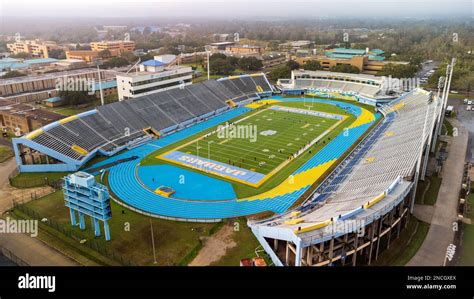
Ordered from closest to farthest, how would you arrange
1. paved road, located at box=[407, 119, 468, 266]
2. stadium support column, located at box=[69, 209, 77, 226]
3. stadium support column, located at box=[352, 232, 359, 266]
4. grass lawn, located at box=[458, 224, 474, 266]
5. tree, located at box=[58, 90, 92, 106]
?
stadium support column, located at box=[352, 232, 359, 266]
grass lawn, located at box=[458, 224, 474, 266]
paved road, located at box=[407, 119, 468, 266]
stadium support column, located at box=[69, 209, 77, 226]
tree, located at box=[58, 90, 92, 106]

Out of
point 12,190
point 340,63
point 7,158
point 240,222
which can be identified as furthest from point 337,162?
point 340,63

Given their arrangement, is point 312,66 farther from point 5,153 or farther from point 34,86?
point 5,153

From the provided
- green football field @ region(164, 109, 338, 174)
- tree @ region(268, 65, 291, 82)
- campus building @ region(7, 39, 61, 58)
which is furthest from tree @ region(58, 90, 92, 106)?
campus building @ region(7, 39, 61, 58)

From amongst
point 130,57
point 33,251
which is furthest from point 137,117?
point 130,57

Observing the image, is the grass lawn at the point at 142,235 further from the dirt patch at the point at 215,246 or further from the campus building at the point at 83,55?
the campus building at the point at 83,55

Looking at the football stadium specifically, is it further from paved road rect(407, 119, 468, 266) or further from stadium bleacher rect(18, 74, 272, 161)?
paved road rect(407, 119, 468, 266)
